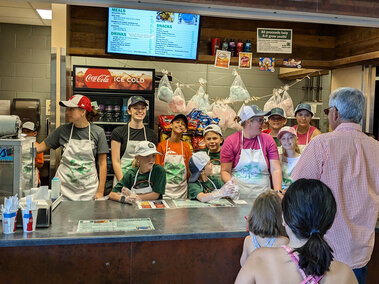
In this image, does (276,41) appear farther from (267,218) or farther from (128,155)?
(267,218)

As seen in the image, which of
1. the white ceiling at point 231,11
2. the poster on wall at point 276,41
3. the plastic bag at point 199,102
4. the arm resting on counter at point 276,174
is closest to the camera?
the white ceiling at point 231,11

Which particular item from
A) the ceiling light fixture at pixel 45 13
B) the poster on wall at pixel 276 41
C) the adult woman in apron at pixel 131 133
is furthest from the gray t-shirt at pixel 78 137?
the ceiling light fixture at pixel 45 13

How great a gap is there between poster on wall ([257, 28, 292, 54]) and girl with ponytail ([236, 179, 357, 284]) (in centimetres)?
347

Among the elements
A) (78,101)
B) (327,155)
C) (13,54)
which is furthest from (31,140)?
(13,54)

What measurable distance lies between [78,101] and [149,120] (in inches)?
54.2

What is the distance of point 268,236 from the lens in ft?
7.16

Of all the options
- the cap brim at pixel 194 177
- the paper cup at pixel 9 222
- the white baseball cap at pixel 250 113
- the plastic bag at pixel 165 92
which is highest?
the plastic bag at pixel 165 92

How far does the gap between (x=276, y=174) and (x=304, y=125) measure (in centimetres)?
114

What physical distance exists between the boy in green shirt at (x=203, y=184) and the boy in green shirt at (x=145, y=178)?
0.25m

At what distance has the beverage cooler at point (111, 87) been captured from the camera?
16.4 ft

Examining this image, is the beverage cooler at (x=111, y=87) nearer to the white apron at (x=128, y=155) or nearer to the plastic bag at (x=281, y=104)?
the white apron at (x=128, y=155)

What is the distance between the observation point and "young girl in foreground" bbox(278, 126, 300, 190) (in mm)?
3764

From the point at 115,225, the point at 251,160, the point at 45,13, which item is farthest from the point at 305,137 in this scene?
the point at 45,13

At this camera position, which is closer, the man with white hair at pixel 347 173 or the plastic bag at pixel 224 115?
the man with white hair at pixel 347 173
